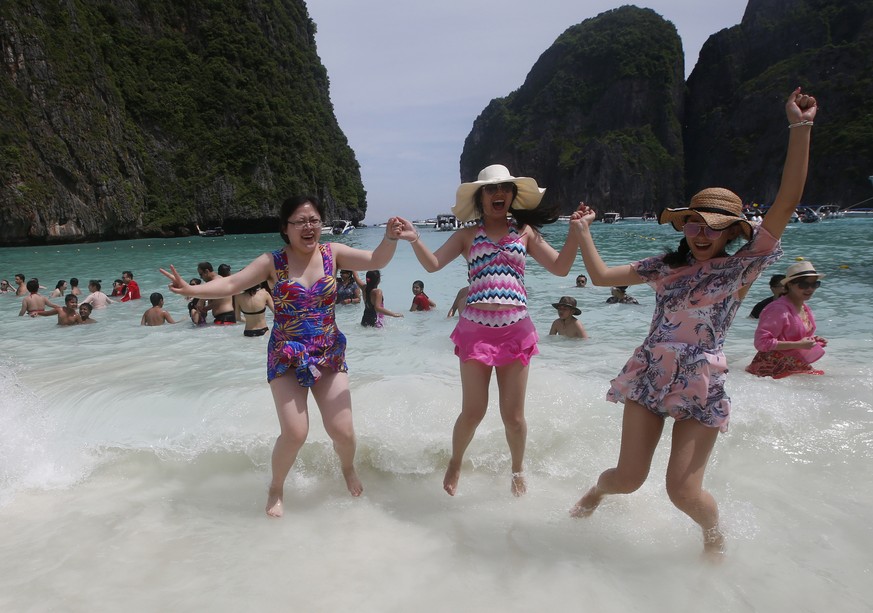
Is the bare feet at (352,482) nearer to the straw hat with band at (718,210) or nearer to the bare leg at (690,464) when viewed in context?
the bare leg at (690,464)

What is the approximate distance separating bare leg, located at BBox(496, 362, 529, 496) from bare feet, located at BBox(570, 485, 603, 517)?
1.49 ft

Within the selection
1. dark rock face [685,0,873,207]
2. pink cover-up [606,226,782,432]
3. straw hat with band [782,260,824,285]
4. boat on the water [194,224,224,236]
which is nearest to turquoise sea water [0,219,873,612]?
pink cover-up [606,226,782,432]

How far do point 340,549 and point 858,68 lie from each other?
366 feet

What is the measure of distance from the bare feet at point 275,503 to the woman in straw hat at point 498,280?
3.75ft

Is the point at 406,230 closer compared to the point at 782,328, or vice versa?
the point at 406,230

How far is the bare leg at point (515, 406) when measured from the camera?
354 centimetres

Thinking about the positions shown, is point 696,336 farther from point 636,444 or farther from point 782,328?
point 782,328

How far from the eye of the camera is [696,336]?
2771 millimetres

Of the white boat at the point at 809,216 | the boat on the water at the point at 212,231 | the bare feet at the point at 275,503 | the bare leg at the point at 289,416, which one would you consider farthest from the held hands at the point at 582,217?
the boat on the water at the point at 212,231

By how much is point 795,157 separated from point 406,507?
2.83 metres

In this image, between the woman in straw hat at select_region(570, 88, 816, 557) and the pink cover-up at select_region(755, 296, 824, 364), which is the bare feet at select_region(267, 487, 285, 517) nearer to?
the woman in straw hat at select_region(570, 88, 816, 557)

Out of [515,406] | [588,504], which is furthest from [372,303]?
[588,504]

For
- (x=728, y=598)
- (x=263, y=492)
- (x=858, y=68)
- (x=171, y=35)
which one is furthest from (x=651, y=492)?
(x=858, y=68)

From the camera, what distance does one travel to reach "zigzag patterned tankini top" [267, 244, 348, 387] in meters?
3.41
